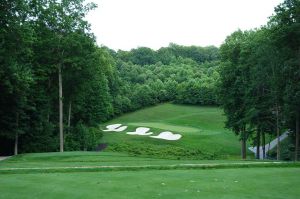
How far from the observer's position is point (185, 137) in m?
52.9

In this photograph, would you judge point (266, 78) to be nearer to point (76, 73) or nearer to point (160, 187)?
point (76, 73)

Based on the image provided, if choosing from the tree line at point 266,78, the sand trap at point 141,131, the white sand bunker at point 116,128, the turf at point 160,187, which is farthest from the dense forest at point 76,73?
the white sand bunker at point 116,128

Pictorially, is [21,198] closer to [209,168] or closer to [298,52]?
[209,168]

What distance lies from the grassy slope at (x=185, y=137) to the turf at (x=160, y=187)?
78.5ft

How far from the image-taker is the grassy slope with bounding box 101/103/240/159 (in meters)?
45.4

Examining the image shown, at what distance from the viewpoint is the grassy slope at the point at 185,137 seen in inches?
1786

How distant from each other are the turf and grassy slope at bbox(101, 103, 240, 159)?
78.5ft

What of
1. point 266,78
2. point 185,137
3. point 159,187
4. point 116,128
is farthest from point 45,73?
point 116,128

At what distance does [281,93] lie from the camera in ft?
107

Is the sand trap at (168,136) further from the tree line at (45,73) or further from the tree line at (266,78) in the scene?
the tree line at (266,78)

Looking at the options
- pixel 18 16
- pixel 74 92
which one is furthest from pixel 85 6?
pixel 18 16

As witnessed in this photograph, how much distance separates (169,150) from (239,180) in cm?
3274

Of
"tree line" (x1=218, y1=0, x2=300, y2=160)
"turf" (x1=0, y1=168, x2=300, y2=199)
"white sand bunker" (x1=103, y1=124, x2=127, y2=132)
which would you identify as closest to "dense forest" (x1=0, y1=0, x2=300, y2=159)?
"tree line" (x1=218, y1=0, x2=300, y2=160)

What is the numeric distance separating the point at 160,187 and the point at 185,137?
42.5 m
